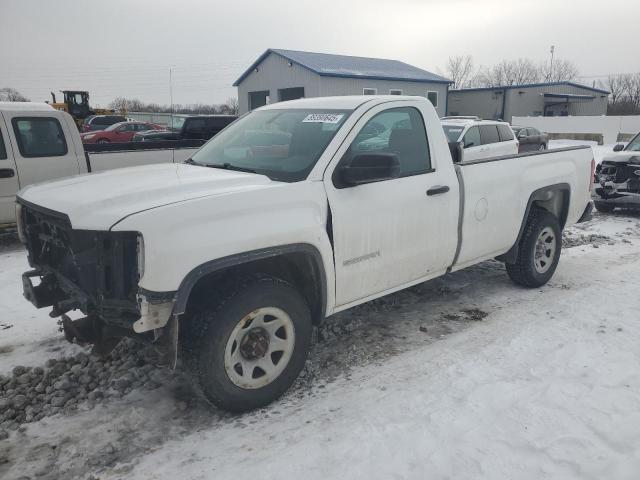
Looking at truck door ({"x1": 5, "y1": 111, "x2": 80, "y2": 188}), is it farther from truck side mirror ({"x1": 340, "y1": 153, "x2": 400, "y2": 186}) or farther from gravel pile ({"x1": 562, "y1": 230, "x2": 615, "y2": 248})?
gravel pile ({"x1": 562, "y1": 230, "x2": 615, "y2": 248})

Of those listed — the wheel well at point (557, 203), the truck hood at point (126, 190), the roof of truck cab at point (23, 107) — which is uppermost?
the roof of truck cab at point (23, 107)

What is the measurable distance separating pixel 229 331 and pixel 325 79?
2975 centimetres

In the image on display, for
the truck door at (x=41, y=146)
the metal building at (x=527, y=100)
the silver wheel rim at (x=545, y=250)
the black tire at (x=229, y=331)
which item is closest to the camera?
the black tire at (x=229, y=331)

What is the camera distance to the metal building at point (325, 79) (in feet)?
104

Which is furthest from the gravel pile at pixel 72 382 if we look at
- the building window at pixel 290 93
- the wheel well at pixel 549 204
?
the building window at pixel 290 93

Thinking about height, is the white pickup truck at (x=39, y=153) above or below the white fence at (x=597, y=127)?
below

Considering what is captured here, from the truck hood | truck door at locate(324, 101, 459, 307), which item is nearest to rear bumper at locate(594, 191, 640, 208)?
truck door at locate(324, 101, 459, 307)

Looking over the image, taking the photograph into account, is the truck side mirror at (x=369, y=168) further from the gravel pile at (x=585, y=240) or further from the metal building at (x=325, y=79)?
the metal building at (x=325, y=79)

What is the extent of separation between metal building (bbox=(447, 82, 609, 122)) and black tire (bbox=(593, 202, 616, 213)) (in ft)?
113

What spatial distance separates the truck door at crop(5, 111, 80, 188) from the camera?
297 inches

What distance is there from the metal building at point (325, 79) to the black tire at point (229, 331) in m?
28.4

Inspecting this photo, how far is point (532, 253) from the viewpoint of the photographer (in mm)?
5449

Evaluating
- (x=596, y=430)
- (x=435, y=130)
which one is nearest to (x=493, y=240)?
(x=435, y=130)

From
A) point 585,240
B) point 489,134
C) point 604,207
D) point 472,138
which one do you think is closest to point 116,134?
point 472,138
